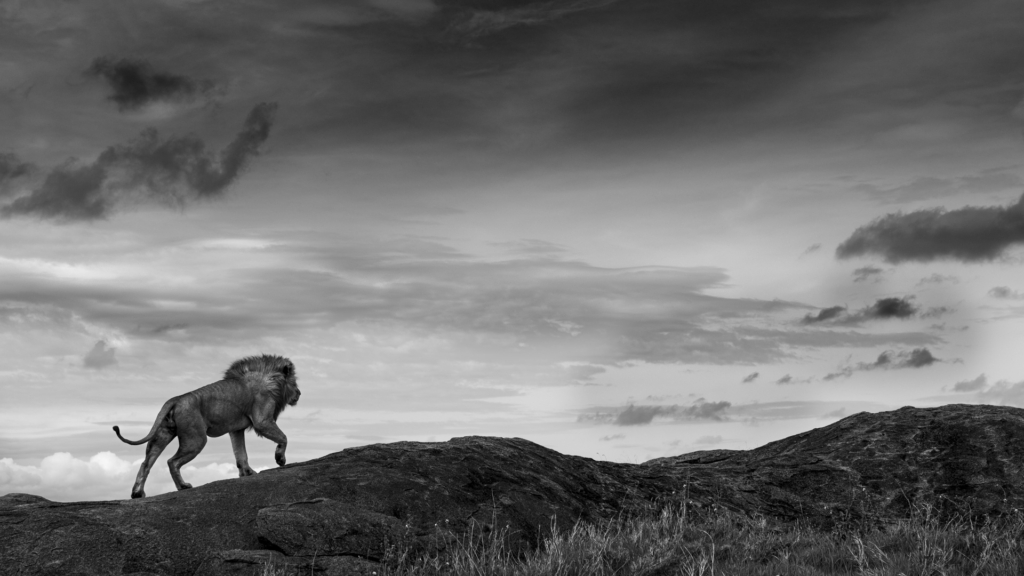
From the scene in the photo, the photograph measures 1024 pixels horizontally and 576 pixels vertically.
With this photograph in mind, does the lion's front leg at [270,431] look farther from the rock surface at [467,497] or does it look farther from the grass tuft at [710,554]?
the grass tuft at [710,554]

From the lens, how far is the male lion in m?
13.9

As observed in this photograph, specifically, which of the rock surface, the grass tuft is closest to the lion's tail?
the rock surface

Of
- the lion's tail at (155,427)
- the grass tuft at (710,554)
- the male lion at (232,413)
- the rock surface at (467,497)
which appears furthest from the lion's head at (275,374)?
the grass tuft at (710,554)

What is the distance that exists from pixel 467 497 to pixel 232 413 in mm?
5690

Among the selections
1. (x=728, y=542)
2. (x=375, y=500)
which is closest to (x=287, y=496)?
(x=375, y=500)

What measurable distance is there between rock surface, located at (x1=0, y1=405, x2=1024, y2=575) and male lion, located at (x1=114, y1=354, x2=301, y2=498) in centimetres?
311

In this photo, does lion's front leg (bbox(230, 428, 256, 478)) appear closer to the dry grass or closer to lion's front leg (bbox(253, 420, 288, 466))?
lion's front leg (bbox(253, 420, 288, 466))

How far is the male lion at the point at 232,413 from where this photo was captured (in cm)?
1394

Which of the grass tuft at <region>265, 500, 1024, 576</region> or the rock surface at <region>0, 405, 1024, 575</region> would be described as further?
the rock surface at <region>0, 405, 1024, 575</region>

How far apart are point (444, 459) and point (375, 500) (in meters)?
1.49

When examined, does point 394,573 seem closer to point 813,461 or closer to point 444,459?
point 444,459

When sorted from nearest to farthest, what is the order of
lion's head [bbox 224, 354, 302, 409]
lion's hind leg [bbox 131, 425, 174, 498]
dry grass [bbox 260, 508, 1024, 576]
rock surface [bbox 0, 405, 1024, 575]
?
1. dry grass [bbox 260, 508, 1024, 576]
2. rock surface [bbox 0, 405, 1024, 575]
3. lion's hind leg [bbox 131, 425, 174, 498]
4. lion's head [bbox 224, 354, 302, 409]

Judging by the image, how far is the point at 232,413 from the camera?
14461 mm

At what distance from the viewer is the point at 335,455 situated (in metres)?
11.6
